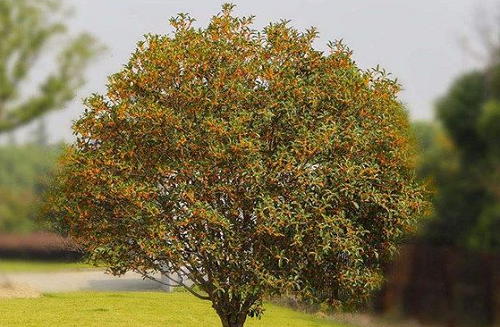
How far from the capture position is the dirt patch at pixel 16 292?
26.1 metres

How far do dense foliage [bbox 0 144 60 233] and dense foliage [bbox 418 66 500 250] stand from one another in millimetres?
24695

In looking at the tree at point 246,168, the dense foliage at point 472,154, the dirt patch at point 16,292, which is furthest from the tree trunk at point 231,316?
the dirt patch at point 16,292

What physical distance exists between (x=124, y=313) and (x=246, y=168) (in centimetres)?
1129

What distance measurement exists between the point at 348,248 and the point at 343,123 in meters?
1.93

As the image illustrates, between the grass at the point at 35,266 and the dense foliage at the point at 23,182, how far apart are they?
92.3 inches

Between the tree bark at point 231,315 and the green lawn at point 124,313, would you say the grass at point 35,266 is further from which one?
the tree bark at point 231,315

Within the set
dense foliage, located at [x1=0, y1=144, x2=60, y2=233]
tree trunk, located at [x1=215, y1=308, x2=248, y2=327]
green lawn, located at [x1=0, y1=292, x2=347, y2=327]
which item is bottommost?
green lawn, located at [x1=0, y1=292, x2=347, y2=327]

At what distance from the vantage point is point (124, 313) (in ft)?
70.1

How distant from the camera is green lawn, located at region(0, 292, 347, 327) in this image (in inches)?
Result: 773

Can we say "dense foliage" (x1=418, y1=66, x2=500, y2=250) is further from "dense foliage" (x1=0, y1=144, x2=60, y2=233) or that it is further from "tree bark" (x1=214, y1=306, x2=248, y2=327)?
"dense foliage" (x1=0, y1=144, x2=60, y2=233)

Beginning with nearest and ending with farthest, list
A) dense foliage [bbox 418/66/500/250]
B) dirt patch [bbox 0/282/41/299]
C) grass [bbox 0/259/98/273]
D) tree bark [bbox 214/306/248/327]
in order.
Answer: dense foliage [bbox 418/66/500/250], tree bark [bbox 214/306/248/327], dirt patch [bbox 0/282/41/299], grass [bbox 0/259/98/273]

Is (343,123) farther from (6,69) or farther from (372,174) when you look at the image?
(6,69)

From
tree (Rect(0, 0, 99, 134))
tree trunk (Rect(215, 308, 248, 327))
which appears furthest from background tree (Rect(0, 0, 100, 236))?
tree trunk (Rect(215, 308, 248, 327))

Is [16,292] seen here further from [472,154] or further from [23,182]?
[472,154]
